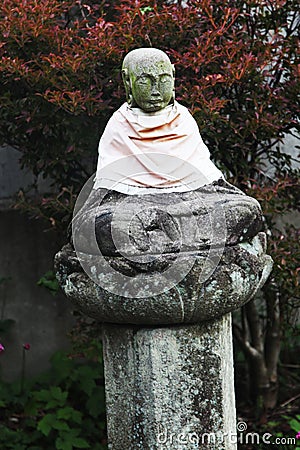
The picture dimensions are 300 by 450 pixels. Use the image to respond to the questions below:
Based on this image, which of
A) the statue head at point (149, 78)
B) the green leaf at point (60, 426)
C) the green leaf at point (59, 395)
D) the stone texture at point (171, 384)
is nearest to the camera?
the statue head at point (149, 78)

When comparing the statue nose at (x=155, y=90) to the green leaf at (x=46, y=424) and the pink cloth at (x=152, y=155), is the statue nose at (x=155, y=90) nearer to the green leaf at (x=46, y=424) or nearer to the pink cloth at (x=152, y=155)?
the pink cloth at (x=152, y=155)

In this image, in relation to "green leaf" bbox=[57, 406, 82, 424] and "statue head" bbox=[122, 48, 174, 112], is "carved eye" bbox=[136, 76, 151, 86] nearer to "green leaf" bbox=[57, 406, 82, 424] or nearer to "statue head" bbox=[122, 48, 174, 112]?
"statue head" bbox=[122, 48, 174, 112]

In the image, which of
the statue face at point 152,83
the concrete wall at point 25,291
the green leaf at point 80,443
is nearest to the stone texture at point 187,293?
the statue face at point 152,83

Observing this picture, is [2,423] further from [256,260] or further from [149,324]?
[256,260]

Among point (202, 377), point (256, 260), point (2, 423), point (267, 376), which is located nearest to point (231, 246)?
point (256, 260)

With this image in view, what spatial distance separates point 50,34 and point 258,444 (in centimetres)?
264

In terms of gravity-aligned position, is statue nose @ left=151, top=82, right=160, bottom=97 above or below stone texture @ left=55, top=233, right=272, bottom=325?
above

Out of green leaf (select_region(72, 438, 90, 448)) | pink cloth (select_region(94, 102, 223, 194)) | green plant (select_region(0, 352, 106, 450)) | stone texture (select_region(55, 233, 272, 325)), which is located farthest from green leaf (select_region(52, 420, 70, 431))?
pink cloth (select_region(94, 102, 223, 194))

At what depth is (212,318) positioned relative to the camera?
320 cm

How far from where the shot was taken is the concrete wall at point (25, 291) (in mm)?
5438

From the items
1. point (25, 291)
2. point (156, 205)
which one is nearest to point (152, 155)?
point (156, 205)

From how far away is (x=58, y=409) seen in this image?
16.2 ft

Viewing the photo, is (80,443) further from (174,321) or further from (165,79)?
(165,79)

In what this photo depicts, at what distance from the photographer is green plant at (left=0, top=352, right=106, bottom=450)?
15.7ft
